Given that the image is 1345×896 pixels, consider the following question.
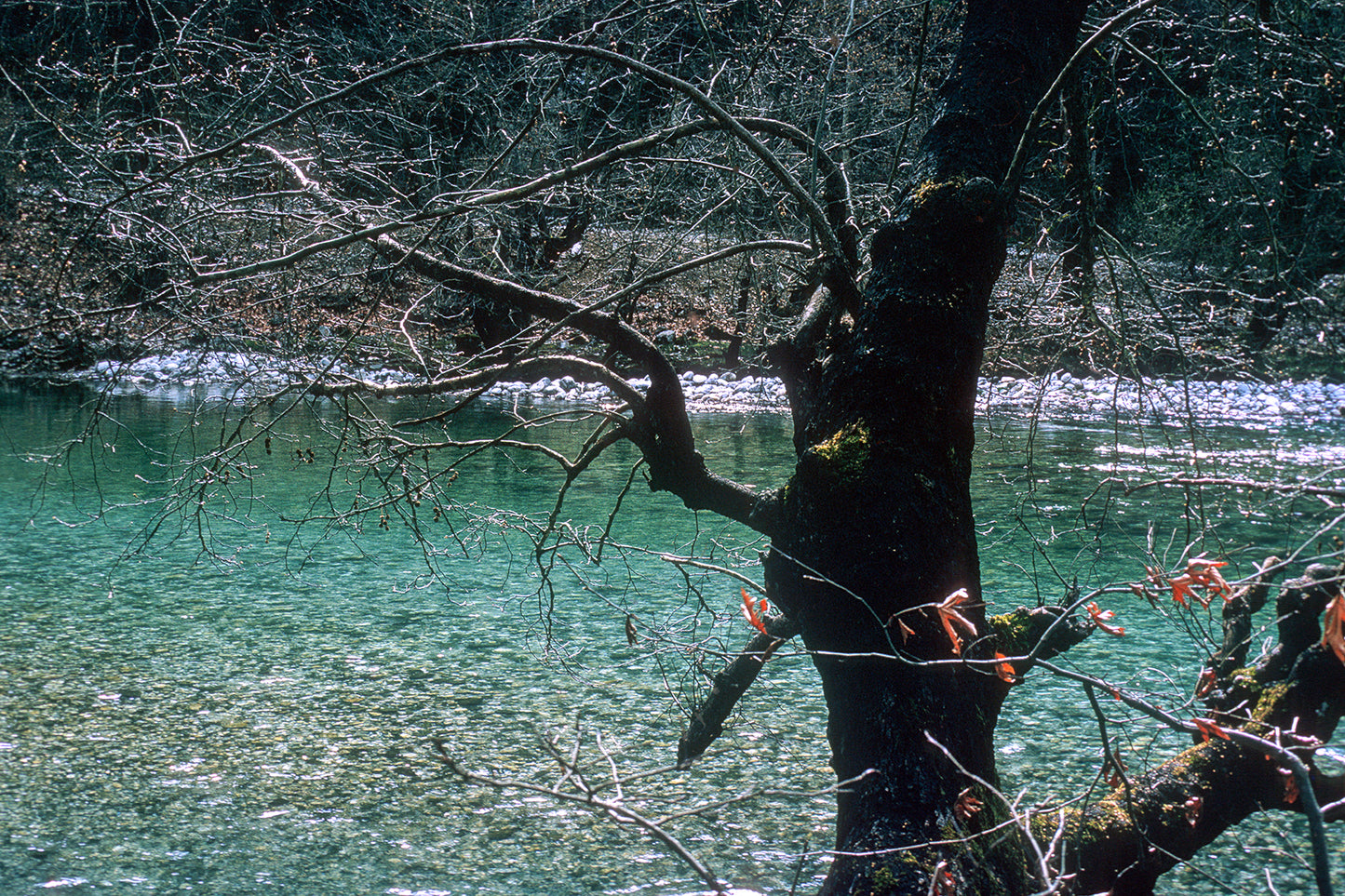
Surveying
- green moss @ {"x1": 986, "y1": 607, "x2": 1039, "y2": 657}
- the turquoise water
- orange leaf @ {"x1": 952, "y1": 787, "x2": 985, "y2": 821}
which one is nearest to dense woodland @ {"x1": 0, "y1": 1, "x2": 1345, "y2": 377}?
the turquoise water

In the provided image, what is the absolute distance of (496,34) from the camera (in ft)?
32.4

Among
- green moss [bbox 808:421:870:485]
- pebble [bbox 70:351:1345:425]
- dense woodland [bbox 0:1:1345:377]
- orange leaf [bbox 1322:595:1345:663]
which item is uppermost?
dense woodland [bbox 0:1:1345:377]

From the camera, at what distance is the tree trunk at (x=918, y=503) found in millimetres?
3029

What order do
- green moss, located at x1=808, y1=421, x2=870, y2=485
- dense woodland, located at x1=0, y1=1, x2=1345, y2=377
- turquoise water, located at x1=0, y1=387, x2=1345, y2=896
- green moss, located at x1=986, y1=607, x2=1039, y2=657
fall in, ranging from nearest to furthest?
green moss, located at x1=808, y1=421, x2=870, y2=485
green moss, located at x1=986, y1=607, x2=1039, y2=657
dense woodland, located at x1=0, y1=1, x2=1345, y2=377
turquoise water, located at x1=0, y1=387, x2=1345, y2=896

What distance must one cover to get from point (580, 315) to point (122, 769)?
128 inches

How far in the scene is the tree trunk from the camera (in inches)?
119

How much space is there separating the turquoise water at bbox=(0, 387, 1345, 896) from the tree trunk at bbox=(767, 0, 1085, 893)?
471 millimetres

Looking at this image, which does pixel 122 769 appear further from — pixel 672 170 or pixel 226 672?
pixel 672 170

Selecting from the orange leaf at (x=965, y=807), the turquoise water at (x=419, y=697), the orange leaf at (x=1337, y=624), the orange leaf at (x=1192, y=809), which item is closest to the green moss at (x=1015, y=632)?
the turquoise water at (x=419, y=697)

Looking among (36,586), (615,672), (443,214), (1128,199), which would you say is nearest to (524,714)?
(615,672)

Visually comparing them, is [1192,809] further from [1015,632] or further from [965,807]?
[965,807]

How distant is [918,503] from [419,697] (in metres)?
4.09

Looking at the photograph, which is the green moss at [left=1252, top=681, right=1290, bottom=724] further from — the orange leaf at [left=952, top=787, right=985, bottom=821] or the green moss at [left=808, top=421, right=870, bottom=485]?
the green moss at [left=808, top=421, right=870, bottom=485]

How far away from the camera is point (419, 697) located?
21.1 ft
